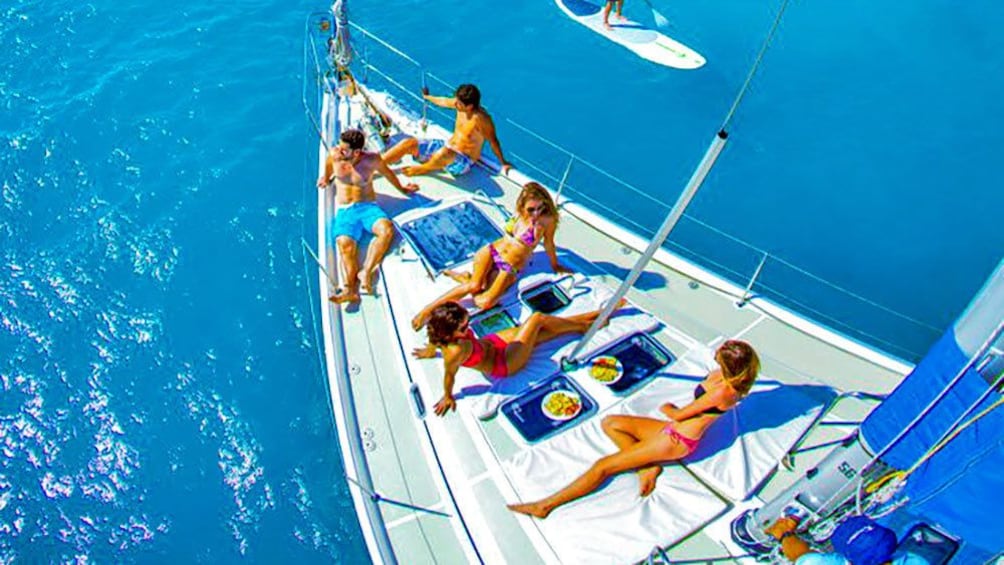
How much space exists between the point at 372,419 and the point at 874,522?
4.85 meters

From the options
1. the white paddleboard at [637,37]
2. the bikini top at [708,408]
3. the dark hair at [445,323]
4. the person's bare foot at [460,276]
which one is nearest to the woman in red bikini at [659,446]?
the bikini top at [708,408]

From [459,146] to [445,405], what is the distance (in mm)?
4284

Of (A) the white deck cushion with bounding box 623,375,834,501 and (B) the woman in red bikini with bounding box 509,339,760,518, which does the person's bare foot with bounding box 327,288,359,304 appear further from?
(A) the white deck cushion with bounding box 623,375,834,501

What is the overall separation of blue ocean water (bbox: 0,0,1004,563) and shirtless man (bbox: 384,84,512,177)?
2387mm

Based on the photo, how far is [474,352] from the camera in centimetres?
690

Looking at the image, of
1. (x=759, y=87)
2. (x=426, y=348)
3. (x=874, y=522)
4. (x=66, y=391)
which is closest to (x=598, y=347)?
(x=426, y=348)

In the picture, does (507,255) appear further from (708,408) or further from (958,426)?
(958,426)

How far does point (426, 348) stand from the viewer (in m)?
7.78

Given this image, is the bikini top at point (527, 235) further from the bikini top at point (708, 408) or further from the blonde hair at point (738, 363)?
the blonde hair at point (738, 363)

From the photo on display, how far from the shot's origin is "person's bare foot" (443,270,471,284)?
8.28m

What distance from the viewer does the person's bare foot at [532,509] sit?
6.36 m

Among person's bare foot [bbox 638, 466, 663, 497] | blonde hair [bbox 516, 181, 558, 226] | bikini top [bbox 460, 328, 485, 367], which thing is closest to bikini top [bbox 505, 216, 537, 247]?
blonde hair [bbox 516, 181, 558, 226]

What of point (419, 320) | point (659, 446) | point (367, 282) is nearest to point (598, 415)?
point (659, 446)

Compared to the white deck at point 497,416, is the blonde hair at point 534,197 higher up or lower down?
higher up
